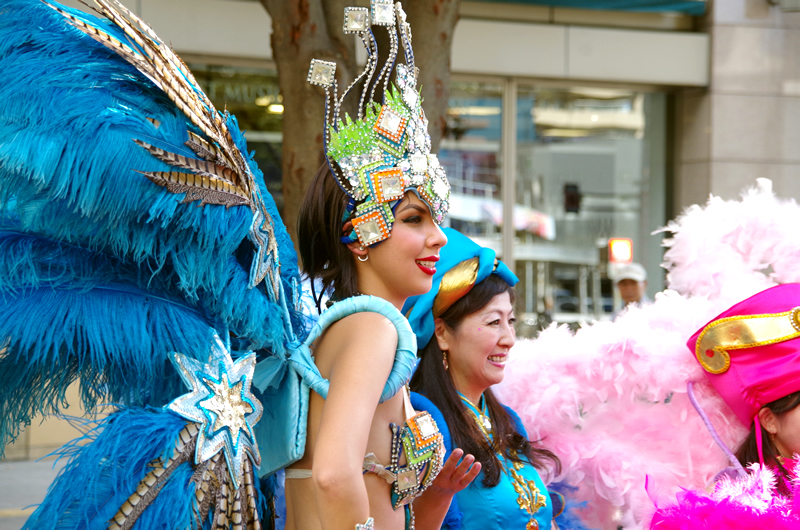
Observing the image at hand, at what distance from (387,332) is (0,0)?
91cm

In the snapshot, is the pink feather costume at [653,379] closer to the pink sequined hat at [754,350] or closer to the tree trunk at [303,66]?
the pink sequined hat at [754,350]

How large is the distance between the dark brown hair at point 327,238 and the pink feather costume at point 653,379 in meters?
1.18

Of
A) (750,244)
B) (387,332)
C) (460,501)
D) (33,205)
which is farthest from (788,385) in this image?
(33,205)

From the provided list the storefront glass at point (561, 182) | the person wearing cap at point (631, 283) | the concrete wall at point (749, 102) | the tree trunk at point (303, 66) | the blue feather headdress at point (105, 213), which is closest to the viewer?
the blue feather headdress at point (105, 213)

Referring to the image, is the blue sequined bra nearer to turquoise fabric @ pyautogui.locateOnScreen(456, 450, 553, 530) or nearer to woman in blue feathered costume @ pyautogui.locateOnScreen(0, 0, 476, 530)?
woman in blue feathered costume @ pyautogui.locateOnScreen(0, 0, 476, 530)

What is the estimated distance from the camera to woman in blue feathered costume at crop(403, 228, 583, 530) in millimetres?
2268

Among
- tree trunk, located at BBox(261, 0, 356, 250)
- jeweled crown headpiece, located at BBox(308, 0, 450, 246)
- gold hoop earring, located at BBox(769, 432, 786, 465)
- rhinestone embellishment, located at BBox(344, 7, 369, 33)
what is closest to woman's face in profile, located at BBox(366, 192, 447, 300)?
jeweled crown headpiece, located at BBox(308, 0, 450, 246)

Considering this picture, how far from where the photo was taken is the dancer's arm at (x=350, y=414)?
1.39 metres

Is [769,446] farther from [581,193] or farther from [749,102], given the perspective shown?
[749,102]

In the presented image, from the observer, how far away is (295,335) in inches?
68.3

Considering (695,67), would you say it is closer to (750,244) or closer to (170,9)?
(170,9)

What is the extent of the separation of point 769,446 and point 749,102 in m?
6.01

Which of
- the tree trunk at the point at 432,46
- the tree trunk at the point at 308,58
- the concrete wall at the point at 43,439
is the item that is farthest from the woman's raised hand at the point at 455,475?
the concrete wall at the point at 43,439

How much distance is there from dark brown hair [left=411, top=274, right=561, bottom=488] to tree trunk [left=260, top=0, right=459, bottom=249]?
1055 mm
